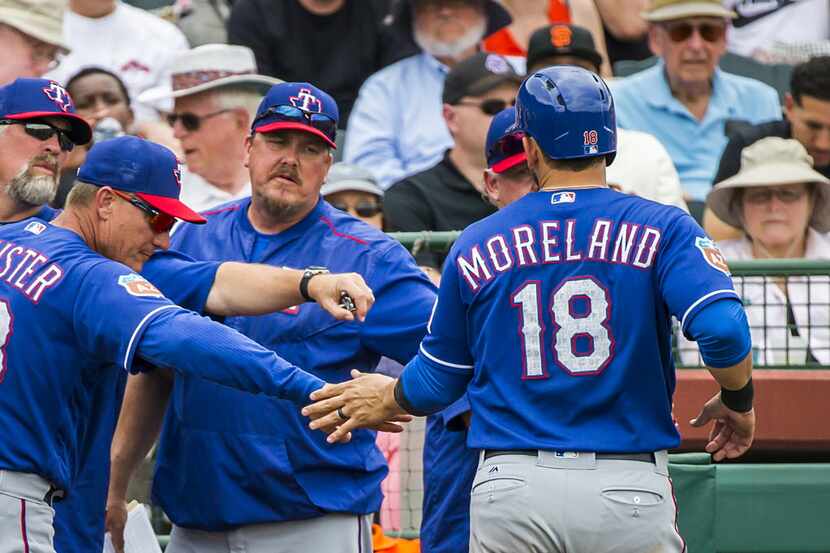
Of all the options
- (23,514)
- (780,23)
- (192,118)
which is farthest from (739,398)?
(780,23)

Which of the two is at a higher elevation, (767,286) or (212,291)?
(212,291)

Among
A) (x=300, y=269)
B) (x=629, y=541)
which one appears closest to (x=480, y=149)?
(x=300, y=269)

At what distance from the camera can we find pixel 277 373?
428cm

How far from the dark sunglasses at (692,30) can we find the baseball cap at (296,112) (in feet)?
12.9

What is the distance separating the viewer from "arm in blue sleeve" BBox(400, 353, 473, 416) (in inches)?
166

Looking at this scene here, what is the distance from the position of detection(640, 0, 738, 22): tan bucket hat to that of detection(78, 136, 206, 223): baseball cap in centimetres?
461

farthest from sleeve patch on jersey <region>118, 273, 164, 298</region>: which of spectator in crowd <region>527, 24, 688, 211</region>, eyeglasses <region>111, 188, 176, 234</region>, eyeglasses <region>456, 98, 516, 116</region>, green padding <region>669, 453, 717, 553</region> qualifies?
eyeglasses <region>456, 98, 516, 116</region>

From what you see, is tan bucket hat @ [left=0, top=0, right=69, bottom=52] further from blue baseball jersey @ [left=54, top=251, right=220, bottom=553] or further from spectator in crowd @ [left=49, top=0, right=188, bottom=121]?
blue baseball jersey @ [left=54, top=251, right=220, bottom=553]

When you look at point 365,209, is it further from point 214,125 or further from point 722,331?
point 722,331

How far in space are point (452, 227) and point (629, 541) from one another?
129 inches

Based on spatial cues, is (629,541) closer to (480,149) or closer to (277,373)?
(277,373)

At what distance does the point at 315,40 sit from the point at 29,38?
6.28ft

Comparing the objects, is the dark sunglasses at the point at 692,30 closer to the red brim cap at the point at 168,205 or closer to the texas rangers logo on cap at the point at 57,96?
the texas rangers logo on cap at the point at 57,96

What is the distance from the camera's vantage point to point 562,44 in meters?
7.81
